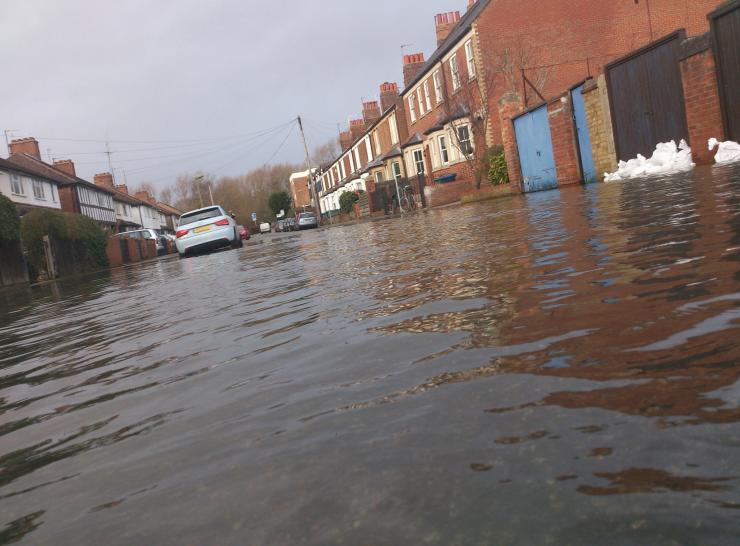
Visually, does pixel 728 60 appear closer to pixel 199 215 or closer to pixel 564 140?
pixel 564 140

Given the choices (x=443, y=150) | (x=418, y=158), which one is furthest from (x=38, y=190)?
(x=443, y=150)

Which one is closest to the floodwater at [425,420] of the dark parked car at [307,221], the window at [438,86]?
the window at [438,86]

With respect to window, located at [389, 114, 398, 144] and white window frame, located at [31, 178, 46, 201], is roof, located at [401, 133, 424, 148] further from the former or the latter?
white window frame, located at [31, 178, 46, 201]

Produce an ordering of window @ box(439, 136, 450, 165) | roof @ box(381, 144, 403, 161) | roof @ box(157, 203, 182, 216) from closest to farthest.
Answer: window @ box(439, 136, 450, 165) → roof @ box(381, 144, 403, 161) → roof @ box(157, 203, 182, 216)

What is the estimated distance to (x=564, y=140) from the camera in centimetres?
1783

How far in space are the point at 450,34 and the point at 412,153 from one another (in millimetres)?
7216

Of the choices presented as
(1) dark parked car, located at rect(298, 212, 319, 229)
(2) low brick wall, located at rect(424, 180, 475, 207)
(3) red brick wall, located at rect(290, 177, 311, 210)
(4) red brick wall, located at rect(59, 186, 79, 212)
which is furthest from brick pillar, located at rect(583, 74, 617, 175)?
(3) red brick wall, located at rect(290, 177, 311, 210)

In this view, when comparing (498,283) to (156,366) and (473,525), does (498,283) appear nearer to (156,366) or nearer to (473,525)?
(156,366)

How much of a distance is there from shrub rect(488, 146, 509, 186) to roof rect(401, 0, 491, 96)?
7844 mm

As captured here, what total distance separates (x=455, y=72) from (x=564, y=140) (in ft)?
53.1

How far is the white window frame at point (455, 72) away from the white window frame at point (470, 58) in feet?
3.43

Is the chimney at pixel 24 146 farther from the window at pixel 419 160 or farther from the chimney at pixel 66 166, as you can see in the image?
the window at pixel 419 160

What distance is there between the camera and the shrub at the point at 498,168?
78.8ft

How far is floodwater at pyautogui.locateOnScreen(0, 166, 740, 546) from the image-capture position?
128 centimetres
